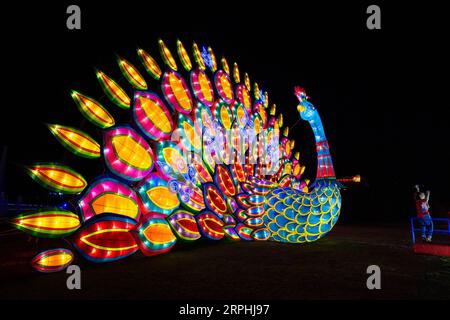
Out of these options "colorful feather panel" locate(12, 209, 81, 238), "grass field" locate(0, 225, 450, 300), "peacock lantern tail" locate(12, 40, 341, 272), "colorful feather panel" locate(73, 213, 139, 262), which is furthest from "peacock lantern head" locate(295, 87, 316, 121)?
"colorful feather panel" locate(12, 209, 81, 238)

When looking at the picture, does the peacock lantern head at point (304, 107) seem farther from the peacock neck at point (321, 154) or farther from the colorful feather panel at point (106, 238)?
the colorful feather panel at point (106, 238)

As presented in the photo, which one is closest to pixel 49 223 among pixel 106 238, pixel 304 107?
pixel 106 238

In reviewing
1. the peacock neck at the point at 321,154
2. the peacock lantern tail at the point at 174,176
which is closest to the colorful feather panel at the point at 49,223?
the peacock lantern tail at the point at 174,176

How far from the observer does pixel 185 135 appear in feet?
24.0

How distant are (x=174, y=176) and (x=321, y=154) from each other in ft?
13.7

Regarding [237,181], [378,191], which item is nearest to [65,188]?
[237,181]

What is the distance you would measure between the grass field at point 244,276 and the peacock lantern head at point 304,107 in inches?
144

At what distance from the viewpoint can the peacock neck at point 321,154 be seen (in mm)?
8414

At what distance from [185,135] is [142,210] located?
2.07m

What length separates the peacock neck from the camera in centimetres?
841

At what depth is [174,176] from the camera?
269 inches

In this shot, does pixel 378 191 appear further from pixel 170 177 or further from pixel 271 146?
pixel 170 177

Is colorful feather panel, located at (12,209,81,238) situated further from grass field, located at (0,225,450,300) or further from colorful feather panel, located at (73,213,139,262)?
grass field, located at (0,225,450,300)

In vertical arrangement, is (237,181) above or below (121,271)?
above
